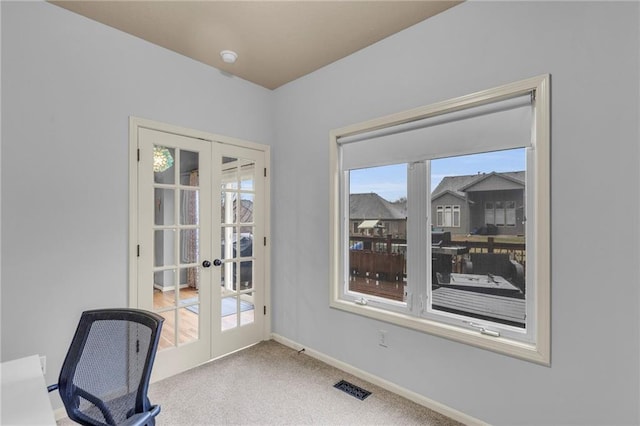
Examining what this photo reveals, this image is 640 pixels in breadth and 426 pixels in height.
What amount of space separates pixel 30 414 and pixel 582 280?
2501 mm

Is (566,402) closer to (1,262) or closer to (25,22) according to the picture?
(1,262)

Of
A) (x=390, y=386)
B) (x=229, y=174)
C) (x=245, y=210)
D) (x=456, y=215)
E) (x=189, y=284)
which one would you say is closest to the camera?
(x=456, y=215)

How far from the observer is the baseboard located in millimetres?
2064

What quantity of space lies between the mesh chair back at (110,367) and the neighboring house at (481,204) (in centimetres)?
191

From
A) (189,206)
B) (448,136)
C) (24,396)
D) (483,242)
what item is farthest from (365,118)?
(24,396)

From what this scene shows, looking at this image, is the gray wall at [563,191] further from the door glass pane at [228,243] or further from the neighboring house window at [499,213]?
the door glass pane at [228,243]

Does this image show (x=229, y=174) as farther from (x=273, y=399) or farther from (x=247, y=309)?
(x=273, y=399)

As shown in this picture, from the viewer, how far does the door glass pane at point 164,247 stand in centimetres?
260

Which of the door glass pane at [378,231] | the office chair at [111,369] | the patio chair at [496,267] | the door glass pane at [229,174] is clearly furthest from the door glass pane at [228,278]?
the patio chair at [496,267]

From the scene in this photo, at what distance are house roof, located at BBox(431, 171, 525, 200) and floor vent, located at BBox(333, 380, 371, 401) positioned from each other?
1.57 metres

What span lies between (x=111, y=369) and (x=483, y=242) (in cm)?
220

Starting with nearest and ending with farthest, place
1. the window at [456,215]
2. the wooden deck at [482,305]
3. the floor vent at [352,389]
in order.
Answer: the window at [456,215] < the wooden deck at [482,305] < the floor vent at [352,389]

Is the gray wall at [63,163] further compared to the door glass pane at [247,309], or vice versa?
the door glass pane at [247,309]

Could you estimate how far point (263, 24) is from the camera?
7.54 ft
